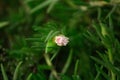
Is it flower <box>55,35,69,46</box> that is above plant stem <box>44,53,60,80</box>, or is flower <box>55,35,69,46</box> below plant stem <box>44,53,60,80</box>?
above

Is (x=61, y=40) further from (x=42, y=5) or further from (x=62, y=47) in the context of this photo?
(x=42, y=5)

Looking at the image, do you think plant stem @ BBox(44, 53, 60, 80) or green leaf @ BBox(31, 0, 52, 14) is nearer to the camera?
plant stem @ BBox(44, 53, 60, 80)

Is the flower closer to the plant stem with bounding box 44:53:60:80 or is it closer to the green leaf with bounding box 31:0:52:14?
the plant stem with bounding box 44:53:60:80

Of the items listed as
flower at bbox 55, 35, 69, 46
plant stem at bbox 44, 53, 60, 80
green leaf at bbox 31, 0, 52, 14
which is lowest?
plant stem at bbox 44, 53, 60, 80

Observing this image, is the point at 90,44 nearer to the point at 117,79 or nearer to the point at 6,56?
the point at 117,79

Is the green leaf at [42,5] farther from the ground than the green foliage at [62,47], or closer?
farther from the ground

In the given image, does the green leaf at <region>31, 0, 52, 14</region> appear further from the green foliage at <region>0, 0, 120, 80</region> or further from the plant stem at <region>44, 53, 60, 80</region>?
the plant stem at <region>44, 53, 60, 80</region>

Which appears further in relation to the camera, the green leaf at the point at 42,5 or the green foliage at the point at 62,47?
the green leaf at the point at 42,5

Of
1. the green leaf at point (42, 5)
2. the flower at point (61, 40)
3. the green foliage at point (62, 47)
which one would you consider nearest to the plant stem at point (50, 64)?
the green foliage at point (62, 47)

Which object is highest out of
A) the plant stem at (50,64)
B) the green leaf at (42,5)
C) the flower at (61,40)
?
the green leaf at (42,5)

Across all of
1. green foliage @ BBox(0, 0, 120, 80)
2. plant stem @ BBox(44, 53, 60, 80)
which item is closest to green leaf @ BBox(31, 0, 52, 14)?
green foliage @ BBox(0, 0, 120, 80)

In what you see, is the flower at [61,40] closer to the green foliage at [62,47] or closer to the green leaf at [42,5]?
the green foliage at [62,47]
